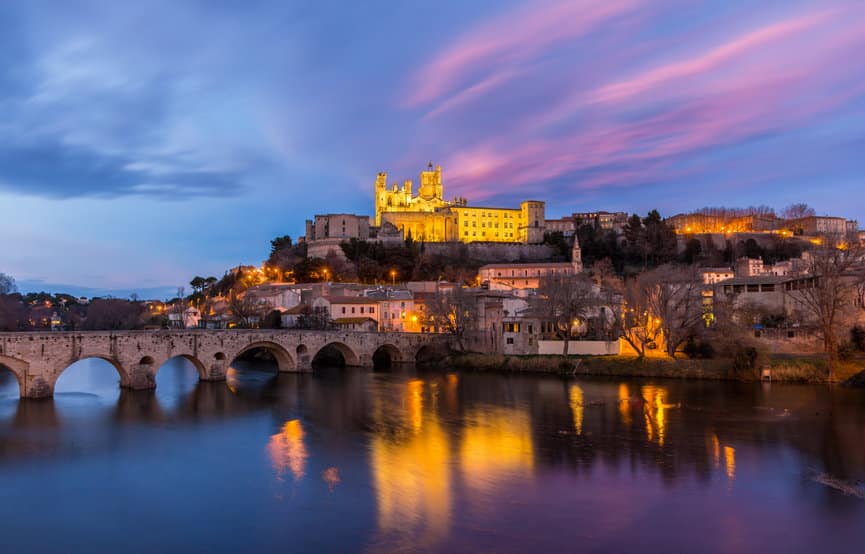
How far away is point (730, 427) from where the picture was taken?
764 inches

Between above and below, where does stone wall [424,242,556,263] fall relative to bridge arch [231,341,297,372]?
above

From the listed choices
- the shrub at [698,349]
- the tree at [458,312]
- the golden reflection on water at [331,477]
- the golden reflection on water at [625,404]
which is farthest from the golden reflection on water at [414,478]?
the tree at [458,312]

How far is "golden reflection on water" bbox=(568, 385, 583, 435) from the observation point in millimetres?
20172

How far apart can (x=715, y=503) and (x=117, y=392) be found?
79.8 feet

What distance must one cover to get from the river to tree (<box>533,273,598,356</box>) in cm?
871

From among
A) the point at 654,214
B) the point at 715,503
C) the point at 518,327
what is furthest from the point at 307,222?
the point at 715,503

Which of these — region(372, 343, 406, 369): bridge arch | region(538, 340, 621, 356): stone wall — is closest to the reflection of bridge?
region(372, 343, 406, 369): bridge arch

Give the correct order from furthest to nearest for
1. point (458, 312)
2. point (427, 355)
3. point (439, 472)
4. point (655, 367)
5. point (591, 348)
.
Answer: point (427, 355)
point (458, 312)
point (591, 348)
point (655, 367)
point (439, 472)

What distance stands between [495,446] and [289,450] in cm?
578

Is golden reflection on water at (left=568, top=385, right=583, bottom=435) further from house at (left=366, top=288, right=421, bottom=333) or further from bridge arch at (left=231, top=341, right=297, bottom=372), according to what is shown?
house at (left=366, top=288, right=421, bottom=333)

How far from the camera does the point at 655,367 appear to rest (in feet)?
103

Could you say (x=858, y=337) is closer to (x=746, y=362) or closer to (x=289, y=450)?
(x=746, y=362)

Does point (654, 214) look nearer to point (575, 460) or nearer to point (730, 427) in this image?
point (730, 427)

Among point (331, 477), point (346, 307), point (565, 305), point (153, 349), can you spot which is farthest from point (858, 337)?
point (153, 349)
